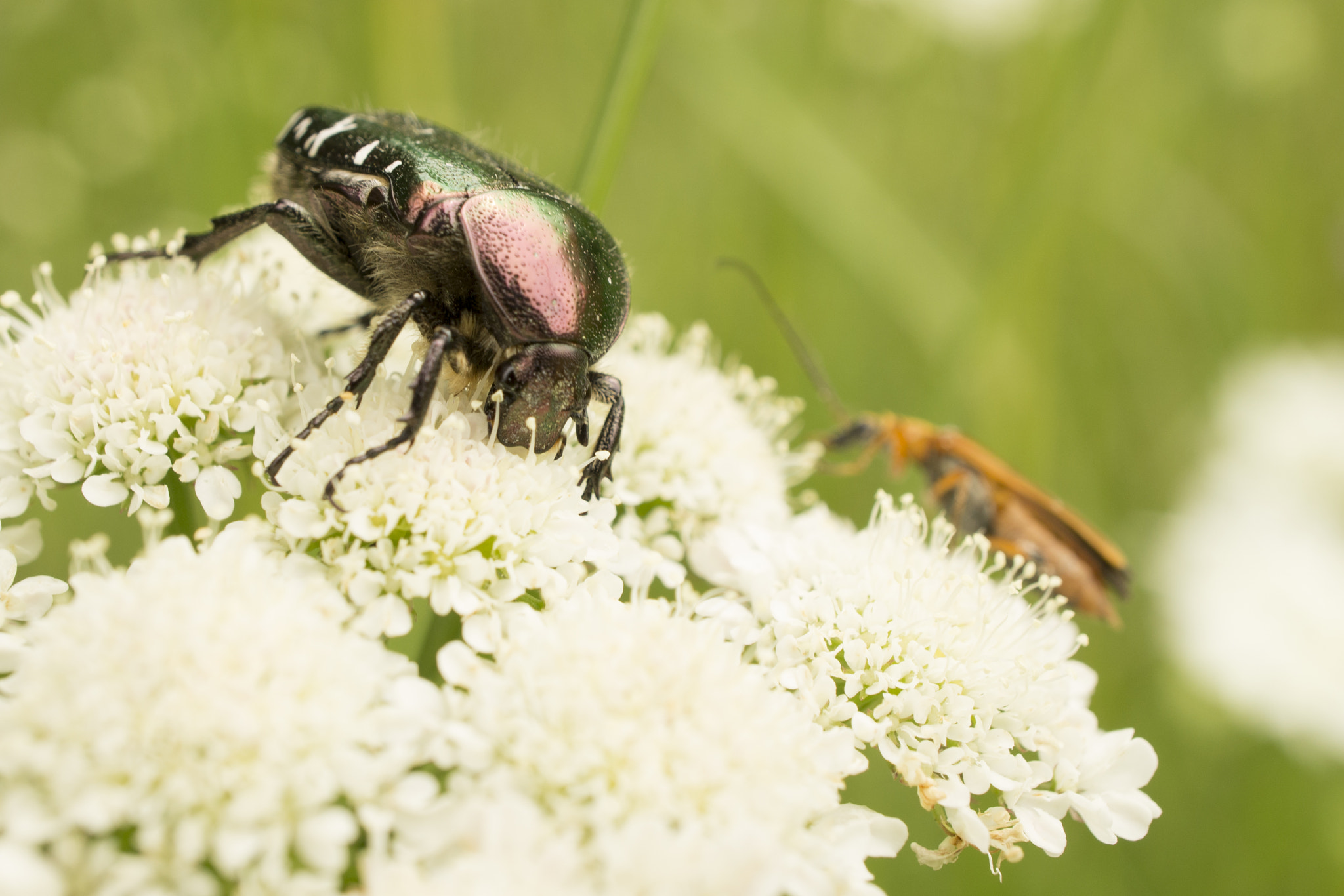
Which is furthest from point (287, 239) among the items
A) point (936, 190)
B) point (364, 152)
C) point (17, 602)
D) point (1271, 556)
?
point (1271, 556)

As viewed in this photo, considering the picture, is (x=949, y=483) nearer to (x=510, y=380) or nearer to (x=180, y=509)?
(x=510, y=380)

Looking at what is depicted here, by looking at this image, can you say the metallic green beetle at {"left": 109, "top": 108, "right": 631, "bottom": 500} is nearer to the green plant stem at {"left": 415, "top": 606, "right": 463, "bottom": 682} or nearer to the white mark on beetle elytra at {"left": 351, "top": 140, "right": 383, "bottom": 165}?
the white mark on beetle elytra at {"left": 351, "top": 140, "right": 383, "bottom": 165}

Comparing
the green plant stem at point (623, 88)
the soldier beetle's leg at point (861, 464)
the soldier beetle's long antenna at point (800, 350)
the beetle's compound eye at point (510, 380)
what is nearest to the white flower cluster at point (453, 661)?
the beetle's compound eye at point (510, 380)

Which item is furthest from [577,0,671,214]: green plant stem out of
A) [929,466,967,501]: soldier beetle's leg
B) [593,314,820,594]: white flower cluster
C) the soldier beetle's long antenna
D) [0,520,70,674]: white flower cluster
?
[929,466,967,501]: soldier beetle's leg

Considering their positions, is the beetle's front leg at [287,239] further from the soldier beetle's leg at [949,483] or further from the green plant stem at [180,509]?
the soldier beetle's leg at [949,483]

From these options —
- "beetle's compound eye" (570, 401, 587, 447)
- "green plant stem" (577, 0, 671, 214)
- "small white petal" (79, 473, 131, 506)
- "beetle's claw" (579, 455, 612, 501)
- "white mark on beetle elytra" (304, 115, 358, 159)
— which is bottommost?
"small white petal" (79, 473, 131, 506)
